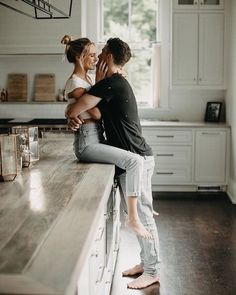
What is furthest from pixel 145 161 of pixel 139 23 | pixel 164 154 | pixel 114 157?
pixel 139 23

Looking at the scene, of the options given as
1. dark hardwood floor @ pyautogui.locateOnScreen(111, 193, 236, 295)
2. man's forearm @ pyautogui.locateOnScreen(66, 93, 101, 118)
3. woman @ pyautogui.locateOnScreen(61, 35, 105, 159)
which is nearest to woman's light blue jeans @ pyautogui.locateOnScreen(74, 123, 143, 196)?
woman @ pyautogui.locateOnScreen(61, 35, 105, 159)

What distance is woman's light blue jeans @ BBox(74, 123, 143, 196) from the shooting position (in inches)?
116

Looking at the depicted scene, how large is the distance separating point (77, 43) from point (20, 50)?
322 cm

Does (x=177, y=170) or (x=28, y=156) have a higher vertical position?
(x=28, y=156)

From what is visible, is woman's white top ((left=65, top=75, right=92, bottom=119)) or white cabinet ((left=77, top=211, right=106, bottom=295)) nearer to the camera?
white cabinet ((left=77, top=211, right=106, bottom=295))

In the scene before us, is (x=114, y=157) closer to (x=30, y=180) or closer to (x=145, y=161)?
(x=145, y=161)

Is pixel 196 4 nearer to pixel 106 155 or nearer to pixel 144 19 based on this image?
pixel 144 19

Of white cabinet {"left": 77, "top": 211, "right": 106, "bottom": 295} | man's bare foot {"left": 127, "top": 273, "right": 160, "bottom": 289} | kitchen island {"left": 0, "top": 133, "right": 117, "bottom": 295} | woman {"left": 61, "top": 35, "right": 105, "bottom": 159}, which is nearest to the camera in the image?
kitchen island {"left": 0, "top": 133, "right": 117, "bottom": 295}

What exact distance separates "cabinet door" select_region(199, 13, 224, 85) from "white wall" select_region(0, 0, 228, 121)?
1.19 feet

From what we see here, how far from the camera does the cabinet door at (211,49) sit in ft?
20.4

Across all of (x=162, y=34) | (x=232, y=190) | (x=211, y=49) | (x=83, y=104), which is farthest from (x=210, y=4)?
(x=83, y=104)

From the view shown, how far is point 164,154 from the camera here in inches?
243

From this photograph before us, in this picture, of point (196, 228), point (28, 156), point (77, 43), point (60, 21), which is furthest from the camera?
point (60, 21)

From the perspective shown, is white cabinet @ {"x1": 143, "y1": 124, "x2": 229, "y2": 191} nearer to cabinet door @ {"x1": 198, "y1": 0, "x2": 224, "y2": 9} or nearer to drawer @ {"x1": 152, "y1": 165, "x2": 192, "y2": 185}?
drawer @ {"x1": 152, "y1": 165, "x2": 192, "y2": 185}
